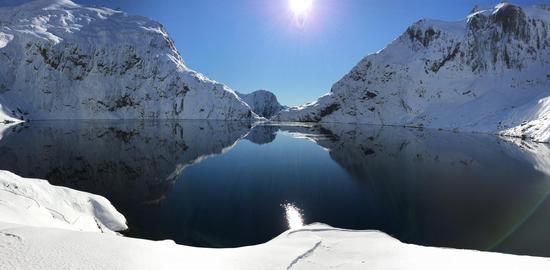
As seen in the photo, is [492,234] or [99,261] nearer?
[99,261]

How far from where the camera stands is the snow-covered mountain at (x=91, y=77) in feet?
537

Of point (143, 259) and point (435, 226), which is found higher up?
point (143, 259)

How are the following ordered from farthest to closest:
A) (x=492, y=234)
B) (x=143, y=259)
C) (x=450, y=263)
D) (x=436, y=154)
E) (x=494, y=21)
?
(x=494, y=21) → (x=436, y=154) → (x=492, y=234) → (x=450, y=263) → (x=143, y=259)

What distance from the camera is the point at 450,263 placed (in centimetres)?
947

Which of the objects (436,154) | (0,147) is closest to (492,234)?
(436,154)

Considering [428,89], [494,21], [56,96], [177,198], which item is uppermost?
[494,21]

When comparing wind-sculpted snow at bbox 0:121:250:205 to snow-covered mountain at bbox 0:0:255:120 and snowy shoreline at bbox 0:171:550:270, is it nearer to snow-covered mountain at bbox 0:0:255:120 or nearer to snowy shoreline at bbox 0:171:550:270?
snowy shoreline at bbox 0:171:550:270

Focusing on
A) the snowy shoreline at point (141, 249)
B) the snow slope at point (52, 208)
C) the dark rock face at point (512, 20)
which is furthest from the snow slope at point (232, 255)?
the dark rock face at point (512, 20)

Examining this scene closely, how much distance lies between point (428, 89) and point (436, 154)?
4150 inches

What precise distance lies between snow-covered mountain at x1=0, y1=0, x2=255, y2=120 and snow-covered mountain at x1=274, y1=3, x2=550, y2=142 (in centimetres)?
8701

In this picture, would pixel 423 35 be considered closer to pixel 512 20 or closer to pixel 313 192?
pixel 512 20

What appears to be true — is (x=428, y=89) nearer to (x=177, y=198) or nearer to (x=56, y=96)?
(x=177, y=198)

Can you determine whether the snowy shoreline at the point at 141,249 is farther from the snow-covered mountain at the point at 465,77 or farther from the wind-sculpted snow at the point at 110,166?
the snow-covered mountain at the point at 465,77

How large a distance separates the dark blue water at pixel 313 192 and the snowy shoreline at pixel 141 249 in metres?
2.85
